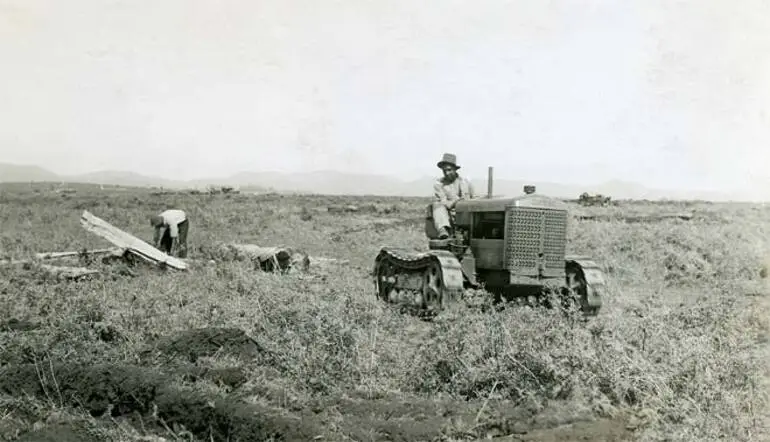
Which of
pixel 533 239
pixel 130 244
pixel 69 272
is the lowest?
pixel 69 272

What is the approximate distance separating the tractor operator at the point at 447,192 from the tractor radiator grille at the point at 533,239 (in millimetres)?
1297

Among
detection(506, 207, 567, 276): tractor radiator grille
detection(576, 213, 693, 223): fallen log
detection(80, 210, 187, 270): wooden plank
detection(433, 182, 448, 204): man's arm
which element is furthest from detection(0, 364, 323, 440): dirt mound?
detection(576, 213, 693, 223): fallen log

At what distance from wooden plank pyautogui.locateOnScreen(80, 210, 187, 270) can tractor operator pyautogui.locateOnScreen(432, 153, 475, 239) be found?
5.31m

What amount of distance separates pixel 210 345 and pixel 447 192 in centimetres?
482

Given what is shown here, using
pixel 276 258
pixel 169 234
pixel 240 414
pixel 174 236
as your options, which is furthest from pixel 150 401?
pixel 169 234

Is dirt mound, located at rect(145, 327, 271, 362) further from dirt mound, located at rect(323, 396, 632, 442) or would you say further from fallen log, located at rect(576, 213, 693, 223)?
fallen log, located at rect(576, 213, 693, 223)

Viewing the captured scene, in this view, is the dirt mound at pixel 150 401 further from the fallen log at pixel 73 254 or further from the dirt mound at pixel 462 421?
the fallen log at pixel 73 254

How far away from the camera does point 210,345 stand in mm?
6355

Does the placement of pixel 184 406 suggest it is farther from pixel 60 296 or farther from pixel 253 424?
pixel 60 296

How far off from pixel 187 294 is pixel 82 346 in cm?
318

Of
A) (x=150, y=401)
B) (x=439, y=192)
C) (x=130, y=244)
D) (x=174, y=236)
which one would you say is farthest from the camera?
(x=174, y=236)

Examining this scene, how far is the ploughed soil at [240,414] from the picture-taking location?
14.8ft

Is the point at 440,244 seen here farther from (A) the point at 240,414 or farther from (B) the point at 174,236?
(B) the point at 174,236

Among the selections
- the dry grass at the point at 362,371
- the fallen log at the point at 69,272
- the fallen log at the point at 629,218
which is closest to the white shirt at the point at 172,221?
the fallen log at the point at 69,272
